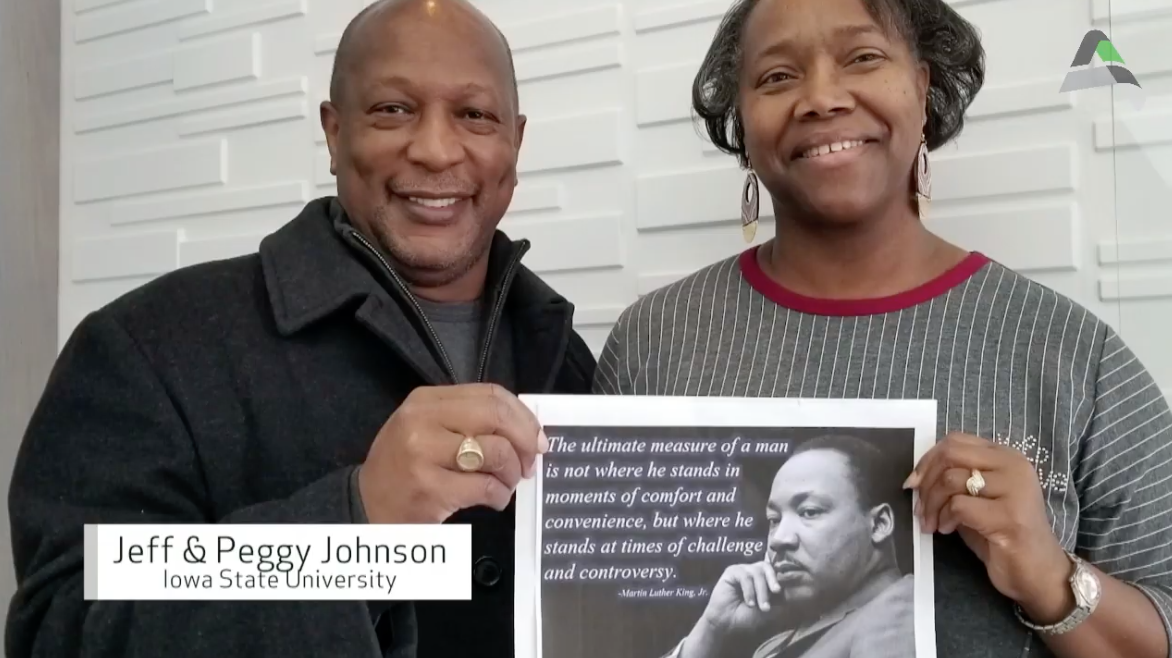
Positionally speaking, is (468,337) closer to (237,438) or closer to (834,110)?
(237,438)

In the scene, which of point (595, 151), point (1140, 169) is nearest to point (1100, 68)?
point (1140, 169)

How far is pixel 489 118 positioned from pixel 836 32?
1.21 ft

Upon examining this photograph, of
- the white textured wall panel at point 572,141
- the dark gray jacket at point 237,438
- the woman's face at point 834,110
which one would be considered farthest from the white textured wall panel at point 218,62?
the woman's face at point 834,110

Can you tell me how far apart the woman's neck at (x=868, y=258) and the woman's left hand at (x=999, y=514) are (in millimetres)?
229

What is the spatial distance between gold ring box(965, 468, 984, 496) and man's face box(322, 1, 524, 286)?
550 millimetres

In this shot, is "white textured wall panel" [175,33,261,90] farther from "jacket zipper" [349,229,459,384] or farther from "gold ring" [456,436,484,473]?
"gold ring" [456,436,484,473]

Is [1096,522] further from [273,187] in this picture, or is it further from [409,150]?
[273,187]

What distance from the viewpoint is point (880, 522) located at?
807 mm

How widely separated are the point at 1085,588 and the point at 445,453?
513 millimetres

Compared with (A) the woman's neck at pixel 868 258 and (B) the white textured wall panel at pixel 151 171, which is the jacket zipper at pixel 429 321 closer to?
(A) the woman's neck at pixel 868 258

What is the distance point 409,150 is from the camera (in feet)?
3.40

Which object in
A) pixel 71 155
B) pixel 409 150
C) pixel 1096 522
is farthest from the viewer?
pixel 71 155

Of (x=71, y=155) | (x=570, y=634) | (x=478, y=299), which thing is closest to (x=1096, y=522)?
(x=570, y=634)

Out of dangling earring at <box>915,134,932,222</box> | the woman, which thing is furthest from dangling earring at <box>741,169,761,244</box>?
dangling earring at <box>915,134,932,222</box>
